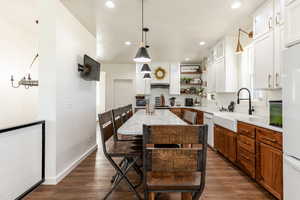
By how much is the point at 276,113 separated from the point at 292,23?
3.11 feet

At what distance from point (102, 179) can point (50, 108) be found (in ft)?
4.10

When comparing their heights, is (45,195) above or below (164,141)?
below

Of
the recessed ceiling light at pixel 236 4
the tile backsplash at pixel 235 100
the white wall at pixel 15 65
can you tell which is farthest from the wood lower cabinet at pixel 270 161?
the white wall at pixel 15 65

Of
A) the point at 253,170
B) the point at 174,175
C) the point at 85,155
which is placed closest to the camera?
the point at 174,175

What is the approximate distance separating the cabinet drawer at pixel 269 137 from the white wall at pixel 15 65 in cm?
396

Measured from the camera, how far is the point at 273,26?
2.47 meters

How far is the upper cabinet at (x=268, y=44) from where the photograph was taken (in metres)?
2.38

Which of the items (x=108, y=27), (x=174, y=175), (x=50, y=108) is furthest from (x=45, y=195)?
(x=108, y=27)

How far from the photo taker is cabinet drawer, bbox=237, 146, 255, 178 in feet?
A: 7.97

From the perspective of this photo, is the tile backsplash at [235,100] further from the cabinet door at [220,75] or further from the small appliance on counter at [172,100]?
the cabinet door at [220,75]

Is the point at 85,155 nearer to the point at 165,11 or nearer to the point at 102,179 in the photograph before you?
the point at 102,179

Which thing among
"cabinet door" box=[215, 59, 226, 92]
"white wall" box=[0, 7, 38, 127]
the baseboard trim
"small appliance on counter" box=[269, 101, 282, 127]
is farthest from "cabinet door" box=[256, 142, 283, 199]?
"white wall" box=[0, 7, 38, 127]

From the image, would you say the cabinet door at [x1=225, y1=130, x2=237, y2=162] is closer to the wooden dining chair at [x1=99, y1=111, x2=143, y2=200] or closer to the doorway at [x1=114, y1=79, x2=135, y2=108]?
the wooden dining chair at [x1=99, y1=111, x2=143, y2=200]

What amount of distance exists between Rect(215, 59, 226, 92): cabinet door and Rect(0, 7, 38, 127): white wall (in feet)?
13.7
